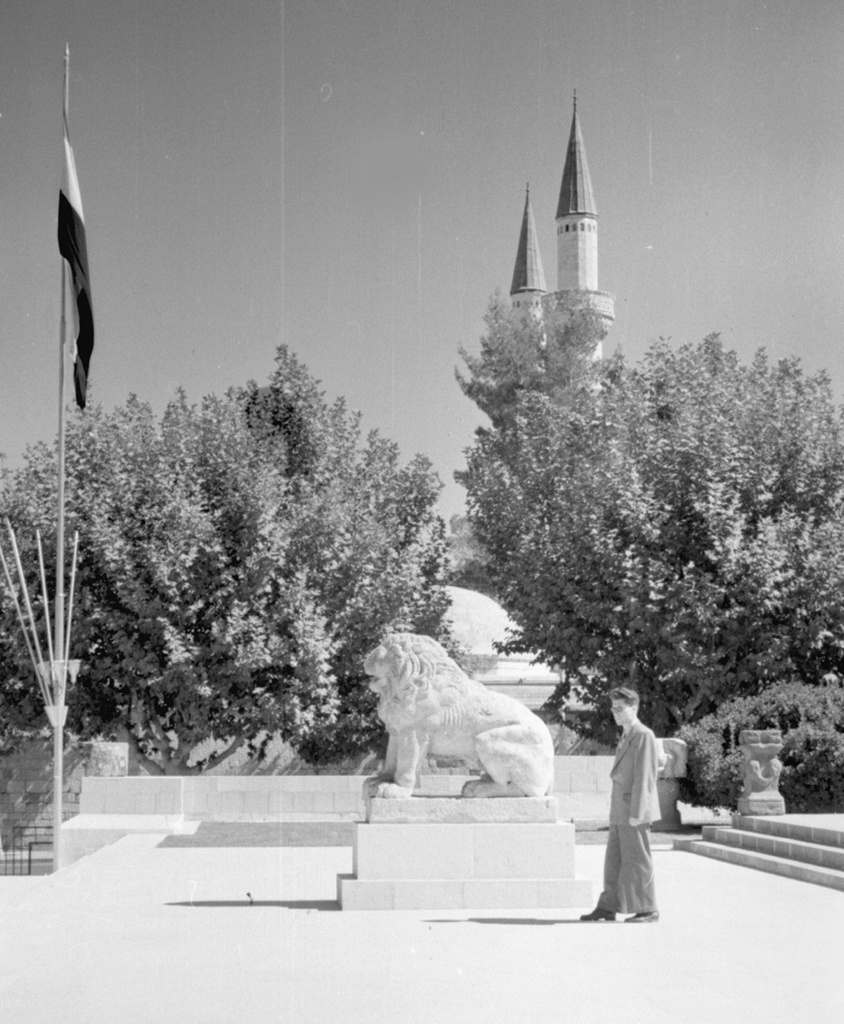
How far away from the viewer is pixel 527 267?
87562 mm

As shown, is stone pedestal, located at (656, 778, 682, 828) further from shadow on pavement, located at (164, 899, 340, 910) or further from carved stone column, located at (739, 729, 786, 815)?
shadow on pavement, located at (164, 899, 340, 910)

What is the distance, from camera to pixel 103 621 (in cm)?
2841

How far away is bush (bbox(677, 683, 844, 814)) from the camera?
65.9 feet

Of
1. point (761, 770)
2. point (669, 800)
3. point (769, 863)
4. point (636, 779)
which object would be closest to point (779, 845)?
point (769, 863)

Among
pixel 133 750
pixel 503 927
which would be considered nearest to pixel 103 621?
pixel 133 750

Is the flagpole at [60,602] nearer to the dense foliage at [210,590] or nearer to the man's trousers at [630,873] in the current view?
the dense foliage at [210,590]

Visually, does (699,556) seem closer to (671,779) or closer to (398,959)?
(671,779)

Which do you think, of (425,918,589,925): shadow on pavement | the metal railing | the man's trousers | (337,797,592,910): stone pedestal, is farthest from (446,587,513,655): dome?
the man's trousers

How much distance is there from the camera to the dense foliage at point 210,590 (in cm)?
2805

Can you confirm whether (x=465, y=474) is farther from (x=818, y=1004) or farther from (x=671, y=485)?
(x=818, y=1004)

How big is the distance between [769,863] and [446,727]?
14.4 ft

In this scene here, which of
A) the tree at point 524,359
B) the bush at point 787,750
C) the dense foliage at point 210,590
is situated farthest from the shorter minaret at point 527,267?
the bush at point 787,750

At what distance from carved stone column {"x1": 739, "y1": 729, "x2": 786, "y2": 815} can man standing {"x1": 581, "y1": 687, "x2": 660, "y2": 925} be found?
632 centimetres

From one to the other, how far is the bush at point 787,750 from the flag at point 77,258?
10240 millimetres
